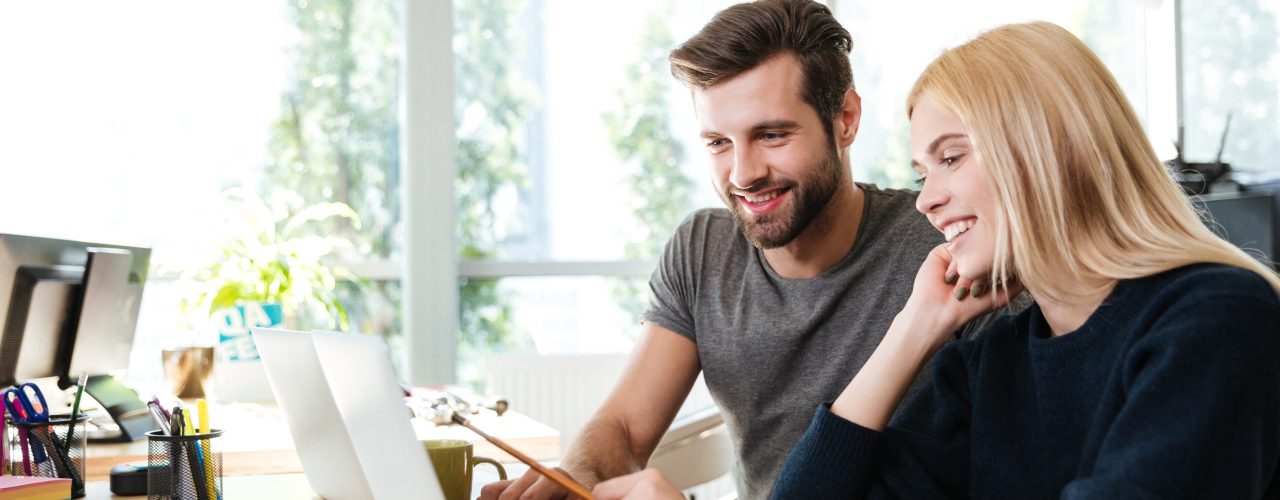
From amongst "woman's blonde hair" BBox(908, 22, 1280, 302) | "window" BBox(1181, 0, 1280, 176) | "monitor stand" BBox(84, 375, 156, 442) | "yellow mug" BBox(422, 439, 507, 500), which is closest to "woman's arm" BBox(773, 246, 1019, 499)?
"woman's blonde hair" BBox(908, 22, 1280, 302)

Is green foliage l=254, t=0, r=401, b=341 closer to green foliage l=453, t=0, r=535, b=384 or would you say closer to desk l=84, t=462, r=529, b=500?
green foliage l=453, t=0, r=535, b=384

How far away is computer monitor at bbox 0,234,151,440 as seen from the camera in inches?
66.6

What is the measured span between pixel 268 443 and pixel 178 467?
0.51 metres

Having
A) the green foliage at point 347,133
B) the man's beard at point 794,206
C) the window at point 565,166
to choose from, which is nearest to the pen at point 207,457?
the man's beard at point 794,206

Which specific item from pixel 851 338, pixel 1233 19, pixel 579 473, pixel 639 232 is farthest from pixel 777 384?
pixel 1233 19

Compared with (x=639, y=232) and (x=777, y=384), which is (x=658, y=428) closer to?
(x=777, y=384)

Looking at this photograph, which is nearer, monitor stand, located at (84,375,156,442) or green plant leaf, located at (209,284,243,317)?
monitor stand, located at (84,375,156,442)

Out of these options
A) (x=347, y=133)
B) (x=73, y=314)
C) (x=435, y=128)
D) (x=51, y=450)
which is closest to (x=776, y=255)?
(x=51, y=450)

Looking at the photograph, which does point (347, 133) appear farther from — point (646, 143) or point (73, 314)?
point (73, 314)

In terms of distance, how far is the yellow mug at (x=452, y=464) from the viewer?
1.21 m

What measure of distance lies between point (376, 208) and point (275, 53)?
593 mm

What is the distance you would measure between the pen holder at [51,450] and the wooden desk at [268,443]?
127mm

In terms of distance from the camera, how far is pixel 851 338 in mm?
1666

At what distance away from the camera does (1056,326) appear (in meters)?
1.20
